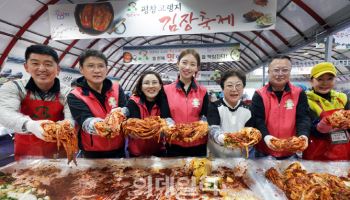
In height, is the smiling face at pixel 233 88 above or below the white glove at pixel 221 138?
above

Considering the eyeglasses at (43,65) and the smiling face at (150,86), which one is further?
the smiling face at (150,86)

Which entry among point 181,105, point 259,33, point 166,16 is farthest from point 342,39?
point 181,105

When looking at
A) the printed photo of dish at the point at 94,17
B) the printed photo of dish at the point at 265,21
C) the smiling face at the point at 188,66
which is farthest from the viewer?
the printed photo of dish at the point at 94,17

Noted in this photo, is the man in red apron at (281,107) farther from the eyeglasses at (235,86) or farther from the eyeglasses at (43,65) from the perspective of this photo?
the eyeglasses at (43,65)

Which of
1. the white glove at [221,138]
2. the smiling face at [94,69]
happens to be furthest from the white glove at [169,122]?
the smiling face at [94,69]

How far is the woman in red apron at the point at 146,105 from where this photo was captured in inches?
108

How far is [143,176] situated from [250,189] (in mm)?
1094

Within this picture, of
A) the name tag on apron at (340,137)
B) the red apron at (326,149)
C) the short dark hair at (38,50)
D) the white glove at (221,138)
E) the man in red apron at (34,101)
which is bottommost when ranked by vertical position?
the red apron at (326,149)

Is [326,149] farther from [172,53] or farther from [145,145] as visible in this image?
[172,53]

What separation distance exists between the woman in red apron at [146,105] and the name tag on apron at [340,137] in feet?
6.84

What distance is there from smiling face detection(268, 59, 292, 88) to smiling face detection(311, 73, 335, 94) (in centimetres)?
47

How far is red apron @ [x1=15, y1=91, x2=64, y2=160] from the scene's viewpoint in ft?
8.45

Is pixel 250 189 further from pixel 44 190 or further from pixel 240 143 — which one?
pixel 44 190

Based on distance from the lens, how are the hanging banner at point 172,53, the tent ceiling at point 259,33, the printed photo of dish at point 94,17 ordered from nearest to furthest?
the printed photo of dish at point 94,17
the tent ceiling at point 259,33
the hanging banner at point 172,53
